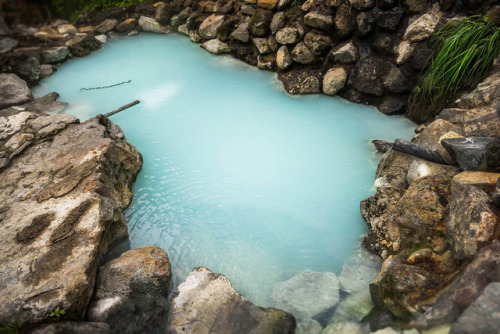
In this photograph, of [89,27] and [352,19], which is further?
[89,27]

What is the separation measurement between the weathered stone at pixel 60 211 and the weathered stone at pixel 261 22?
9.31 ft

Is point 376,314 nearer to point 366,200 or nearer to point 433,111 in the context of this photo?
point 366,200

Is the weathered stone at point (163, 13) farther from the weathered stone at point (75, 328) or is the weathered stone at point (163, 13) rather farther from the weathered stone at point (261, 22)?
the weathered stone at point (75, 328)

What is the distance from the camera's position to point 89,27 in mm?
6922

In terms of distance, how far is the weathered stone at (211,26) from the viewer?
5.91m

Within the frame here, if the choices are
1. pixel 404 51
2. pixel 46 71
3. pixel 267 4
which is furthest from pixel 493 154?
pixel 46 71

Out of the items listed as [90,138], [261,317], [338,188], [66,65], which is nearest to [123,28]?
[66,65]

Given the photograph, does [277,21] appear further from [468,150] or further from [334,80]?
[468,150]

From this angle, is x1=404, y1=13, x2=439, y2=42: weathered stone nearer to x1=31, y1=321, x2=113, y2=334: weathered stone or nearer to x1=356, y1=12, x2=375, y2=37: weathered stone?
x1=356, y1=12, x2=375, y2=37: weathered stone

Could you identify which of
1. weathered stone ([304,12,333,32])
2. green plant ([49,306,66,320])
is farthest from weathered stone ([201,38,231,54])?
green plant ([49,306,66,320])

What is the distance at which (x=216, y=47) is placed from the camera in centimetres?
580

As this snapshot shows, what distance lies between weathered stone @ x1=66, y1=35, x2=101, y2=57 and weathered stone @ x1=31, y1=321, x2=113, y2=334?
5803 mm

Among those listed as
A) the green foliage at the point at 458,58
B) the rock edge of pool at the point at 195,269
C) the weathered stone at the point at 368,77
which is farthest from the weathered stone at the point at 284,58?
the rock edge of pool at the point at 195,269

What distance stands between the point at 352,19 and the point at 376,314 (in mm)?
3788
